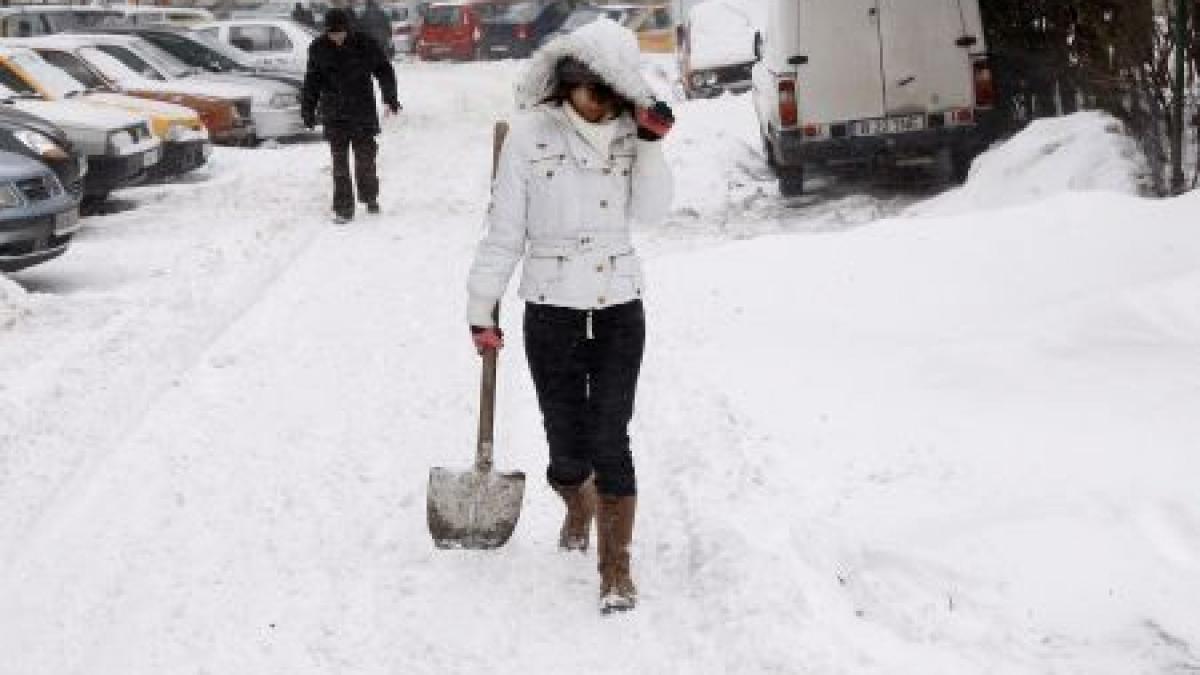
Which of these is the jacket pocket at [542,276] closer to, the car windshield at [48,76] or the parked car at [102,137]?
the parked car at [102,137]

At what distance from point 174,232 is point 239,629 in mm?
8117

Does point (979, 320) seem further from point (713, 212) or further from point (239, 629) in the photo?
point (713, 212)

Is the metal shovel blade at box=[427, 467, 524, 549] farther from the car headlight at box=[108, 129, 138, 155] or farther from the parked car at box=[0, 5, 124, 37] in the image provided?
the parked car at box=[0, 5, 124, 37]

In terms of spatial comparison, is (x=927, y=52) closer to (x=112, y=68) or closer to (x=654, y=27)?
(x=112, y=68)

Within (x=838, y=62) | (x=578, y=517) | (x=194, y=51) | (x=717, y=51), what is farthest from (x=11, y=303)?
(x=717, y=51)

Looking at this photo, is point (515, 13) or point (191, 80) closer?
point (191, 80)

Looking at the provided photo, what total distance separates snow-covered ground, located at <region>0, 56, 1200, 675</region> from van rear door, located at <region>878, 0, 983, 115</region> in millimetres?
1963

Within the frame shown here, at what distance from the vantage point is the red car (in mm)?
34500

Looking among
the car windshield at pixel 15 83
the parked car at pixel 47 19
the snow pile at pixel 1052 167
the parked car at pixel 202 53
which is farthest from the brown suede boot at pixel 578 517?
the parked car at pixel 47 19

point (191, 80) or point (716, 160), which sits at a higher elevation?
point (191, 80)

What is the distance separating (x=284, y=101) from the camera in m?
18.3

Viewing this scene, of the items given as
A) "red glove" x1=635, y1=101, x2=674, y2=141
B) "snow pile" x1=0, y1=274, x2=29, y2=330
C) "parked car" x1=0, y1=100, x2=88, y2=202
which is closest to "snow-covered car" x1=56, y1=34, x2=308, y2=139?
"parked car" x1=0, y1=100, x2=88, y2=202

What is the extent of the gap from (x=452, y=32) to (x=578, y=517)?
102 feet

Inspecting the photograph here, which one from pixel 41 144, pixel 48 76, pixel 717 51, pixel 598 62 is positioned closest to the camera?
pixel 598 62
